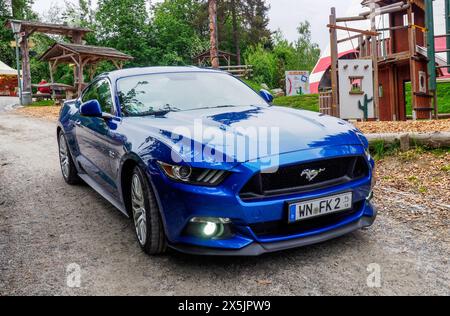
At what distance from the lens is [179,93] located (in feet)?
14.1

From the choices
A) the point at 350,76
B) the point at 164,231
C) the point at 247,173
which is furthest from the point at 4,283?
the point at 350,76

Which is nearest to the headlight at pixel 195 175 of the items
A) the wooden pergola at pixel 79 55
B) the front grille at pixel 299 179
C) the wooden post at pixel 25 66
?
the front grille at pixel 299 179

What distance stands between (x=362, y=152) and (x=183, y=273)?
5.11 ft

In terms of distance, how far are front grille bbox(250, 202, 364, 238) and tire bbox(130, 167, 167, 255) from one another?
2.34 ft

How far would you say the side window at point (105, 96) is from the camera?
4.30 meters

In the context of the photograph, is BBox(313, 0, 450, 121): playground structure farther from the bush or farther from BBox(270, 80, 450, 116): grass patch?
the bush

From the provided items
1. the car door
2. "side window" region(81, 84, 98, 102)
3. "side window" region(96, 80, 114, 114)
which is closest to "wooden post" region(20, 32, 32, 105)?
"side window" region(81, 84, 98, 102)

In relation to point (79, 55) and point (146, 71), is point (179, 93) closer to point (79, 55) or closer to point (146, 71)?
point (146, 71)

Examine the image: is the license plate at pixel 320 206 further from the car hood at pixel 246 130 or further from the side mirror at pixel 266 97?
the side mirror at pixel 266 97

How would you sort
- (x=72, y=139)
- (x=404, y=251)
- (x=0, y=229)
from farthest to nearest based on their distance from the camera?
(x=72, y=139)
(x=0, y=229)
(x=404, y=251)

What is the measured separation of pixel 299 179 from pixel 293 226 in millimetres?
316

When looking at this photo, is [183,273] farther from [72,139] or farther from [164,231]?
[72,139]
